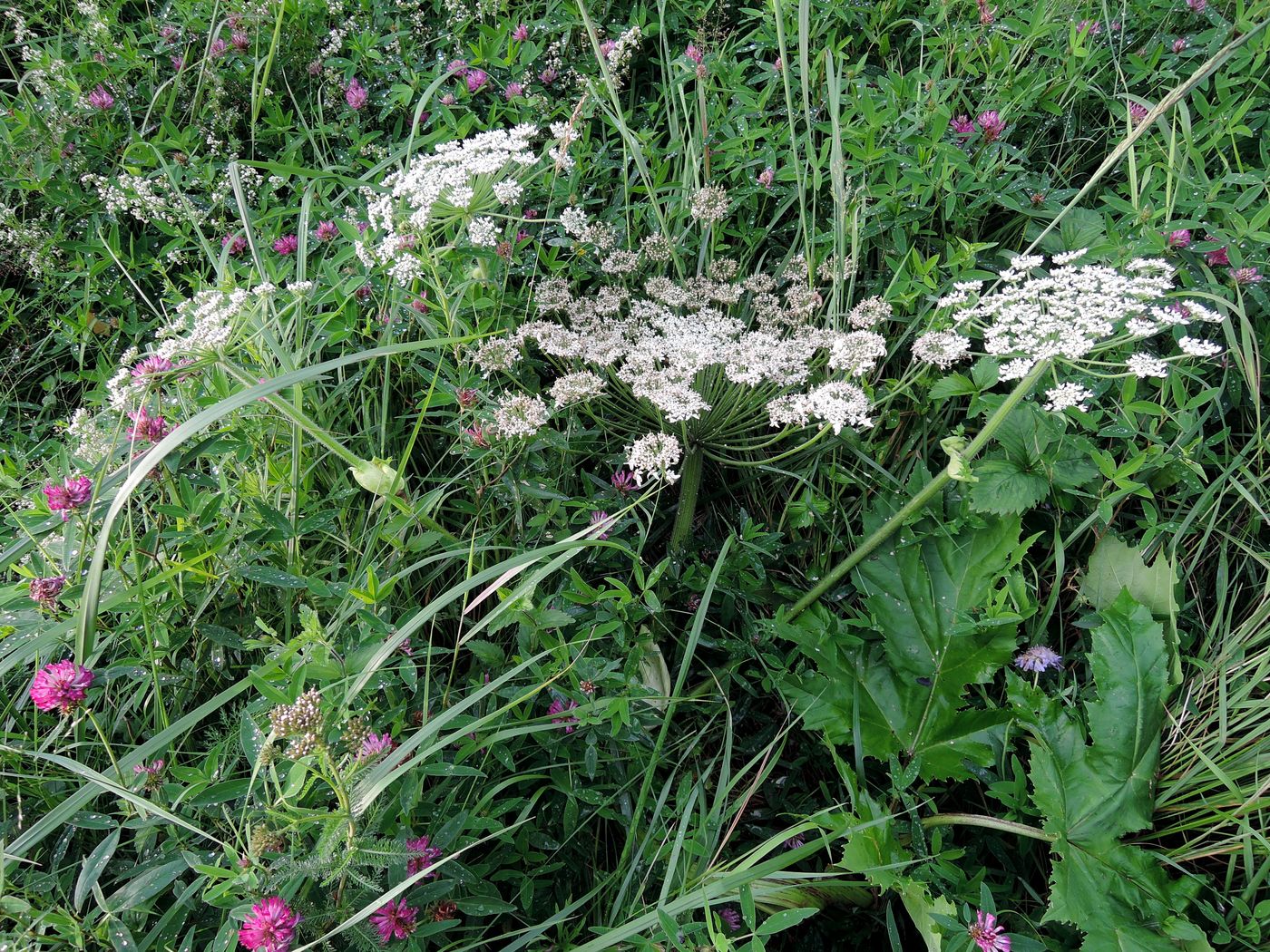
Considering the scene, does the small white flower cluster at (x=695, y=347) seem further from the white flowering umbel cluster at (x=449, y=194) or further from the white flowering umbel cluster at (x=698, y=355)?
the white flowering umbel cluster at (x=449, y=194)

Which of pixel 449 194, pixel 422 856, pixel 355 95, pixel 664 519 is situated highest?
pixel 355 95

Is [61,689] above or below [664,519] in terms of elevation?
above

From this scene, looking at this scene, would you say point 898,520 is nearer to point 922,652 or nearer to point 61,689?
point 922,652

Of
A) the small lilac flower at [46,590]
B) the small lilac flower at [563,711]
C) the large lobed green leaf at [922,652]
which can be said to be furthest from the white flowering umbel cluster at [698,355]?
the small lilac flower at [46,590]

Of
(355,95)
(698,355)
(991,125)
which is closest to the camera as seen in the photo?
(698,355)

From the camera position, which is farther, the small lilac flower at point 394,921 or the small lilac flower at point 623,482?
the small lilac flower at point 623,482

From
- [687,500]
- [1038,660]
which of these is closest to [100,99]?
[687,500]

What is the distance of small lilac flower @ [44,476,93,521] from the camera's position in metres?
1.45

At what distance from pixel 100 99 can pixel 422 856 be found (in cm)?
276

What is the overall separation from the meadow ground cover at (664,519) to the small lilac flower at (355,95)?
1.7 inches

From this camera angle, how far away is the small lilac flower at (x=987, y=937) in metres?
1.41

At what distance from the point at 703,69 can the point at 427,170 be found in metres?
1.13

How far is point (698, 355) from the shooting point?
1.78m

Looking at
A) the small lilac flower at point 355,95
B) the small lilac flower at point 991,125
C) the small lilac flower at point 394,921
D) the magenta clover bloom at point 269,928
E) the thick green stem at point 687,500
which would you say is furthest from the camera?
the small lilac flower at point 355,95
